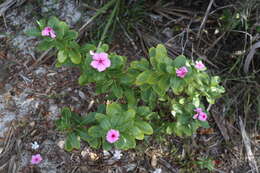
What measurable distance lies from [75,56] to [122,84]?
0.30 meters

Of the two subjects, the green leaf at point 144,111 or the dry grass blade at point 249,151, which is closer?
the green leaf at point 144,111

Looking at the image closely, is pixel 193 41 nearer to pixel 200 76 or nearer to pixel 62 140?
pixel 200 76

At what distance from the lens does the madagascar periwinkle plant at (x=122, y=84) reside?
1479 mm

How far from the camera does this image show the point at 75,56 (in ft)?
5.31

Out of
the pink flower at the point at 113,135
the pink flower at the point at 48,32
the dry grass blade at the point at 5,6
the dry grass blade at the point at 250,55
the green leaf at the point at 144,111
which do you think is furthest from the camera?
the dry grass blade at the point at 5,6

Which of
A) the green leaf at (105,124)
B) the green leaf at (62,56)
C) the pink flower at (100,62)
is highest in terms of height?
the pink flower at (100,62)

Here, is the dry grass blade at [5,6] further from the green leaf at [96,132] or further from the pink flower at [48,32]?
the green leaf at [96,132]

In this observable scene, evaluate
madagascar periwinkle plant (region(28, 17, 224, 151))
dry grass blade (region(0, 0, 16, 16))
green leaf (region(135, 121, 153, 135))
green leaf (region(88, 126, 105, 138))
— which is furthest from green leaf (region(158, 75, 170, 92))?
dry grass blade (region(0, 0, 16, 16))

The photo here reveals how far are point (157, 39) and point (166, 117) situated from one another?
0.79 m

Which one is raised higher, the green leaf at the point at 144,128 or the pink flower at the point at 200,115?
the green leaf at the point at 144,128

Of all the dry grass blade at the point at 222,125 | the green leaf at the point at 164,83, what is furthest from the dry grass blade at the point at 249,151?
the green leaf at the point at 164,83

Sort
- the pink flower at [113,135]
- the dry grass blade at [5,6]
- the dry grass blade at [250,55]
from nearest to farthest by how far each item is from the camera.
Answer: the pink flower at [113,135] < the dry grass blade at [250,55] < the dry grass blade at [5,6]

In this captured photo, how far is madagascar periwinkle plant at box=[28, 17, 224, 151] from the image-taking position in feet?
4.85

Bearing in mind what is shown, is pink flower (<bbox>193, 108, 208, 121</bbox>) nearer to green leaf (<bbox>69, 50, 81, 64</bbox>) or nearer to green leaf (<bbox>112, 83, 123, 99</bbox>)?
green leaf (<bbox>112, 83, 123, 99</bbox>)
